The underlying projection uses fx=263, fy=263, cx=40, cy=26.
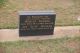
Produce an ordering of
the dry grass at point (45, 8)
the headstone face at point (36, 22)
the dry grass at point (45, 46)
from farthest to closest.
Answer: the dry grass at point (45, 8)
the headstone face at point (36, 22)
the dry grass at point (45, 46)

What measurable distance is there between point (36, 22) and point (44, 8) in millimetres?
1245

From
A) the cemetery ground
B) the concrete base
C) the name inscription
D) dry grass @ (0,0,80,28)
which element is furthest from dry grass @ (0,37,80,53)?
dry grass @ (0,0,80,28)

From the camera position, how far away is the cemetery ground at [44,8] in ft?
15.3

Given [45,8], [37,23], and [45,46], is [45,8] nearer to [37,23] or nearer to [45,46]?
[37,23]

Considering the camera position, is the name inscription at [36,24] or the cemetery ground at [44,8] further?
the name inscription at [36,24]

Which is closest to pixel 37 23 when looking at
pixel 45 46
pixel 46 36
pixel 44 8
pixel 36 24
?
pixel 36 24

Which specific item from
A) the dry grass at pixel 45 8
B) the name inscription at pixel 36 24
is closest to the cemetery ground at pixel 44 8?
the dry grass at pixel 45 8

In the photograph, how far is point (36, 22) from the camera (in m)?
4.95

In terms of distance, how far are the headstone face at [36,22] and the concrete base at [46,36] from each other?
0.09 meters

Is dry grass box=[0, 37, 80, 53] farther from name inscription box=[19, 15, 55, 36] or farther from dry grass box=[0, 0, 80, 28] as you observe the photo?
dry grass box=[0, 0, 80, 28]

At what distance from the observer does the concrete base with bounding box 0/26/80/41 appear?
4.95m

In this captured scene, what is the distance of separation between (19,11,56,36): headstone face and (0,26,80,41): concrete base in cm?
9

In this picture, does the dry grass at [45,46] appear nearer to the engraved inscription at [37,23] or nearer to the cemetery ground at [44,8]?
the cemetery ground at [44,8]

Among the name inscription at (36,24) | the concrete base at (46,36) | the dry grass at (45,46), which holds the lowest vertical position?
the dry grass at (45,46)
